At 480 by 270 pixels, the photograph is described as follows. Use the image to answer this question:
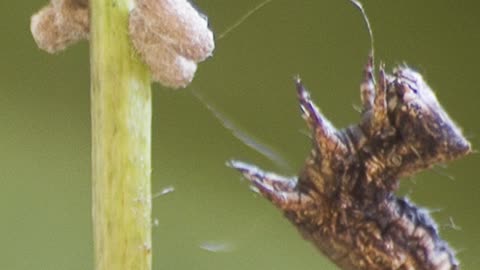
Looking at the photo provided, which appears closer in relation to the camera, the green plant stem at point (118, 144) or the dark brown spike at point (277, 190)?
the green plant stem at point (118, 144)

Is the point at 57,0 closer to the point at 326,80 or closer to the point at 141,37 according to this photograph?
the point at 141,37

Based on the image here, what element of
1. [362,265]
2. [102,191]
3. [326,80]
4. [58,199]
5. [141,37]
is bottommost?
[58,199]

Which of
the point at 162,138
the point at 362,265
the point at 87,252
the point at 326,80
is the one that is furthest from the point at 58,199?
the point at 362,265

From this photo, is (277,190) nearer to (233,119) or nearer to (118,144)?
(118,144)

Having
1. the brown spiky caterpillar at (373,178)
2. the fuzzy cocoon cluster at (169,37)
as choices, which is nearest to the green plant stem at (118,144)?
the fuzzy cocoon cluster at (169,37)

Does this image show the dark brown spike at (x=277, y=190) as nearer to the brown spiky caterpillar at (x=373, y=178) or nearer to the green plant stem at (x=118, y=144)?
the brown spiky caterpillar at (x=373, y=178)

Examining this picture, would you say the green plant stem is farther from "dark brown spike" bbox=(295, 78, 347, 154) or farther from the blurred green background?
the blurred green background

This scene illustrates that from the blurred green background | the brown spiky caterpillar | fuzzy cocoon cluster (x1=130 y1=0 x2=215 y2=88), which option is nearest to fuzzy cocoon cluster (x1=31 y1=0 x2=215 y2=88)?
fuzzy cocoon cluster (x1=130 y1=0 x2=215 y2=88)
